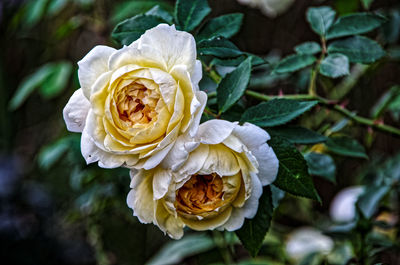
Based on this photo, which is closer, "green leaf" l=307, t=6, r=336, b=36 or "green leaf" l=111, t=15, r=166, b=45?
"green leaf" l=111, t=15, r=166, b=45

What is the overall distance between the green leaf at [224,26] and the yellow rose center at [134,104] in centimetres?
16

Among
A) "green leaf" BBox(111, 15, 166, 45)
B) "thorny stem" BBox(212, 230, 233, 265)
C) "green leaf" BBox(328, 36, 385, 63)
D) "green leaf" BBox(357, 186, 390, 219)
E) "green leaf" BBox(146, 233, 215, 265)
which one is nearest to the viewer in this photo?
"green leaf" BBox(111, 15, 166, 45)

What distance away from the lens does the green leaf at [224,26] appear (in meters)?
0.53

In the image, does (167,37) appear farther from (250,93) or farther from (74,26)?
(74,26)

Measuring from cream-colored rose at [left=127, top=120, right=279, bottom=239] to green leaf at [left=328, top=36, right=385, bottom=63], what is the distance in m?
0.26

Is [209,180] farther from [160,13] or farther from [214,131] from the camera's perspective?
[160,13]

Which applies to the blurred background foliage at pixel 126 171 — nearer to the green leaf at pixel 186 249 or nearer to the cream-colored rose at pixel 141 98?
the green leaf at pixel 186 249

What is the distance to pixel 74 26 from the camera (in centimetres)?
105

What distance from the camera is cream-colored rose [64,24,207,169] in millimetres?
390

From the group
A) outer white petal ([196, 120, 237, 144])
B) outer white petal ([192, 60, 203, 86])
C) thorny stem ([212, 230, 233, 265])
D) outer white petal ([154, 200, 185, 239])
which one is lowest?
thorny stem ([212, 230, 233, 265])

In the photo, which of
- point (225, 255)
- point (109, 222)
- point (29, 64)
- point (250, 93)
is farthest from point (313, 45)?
point (29, 64)

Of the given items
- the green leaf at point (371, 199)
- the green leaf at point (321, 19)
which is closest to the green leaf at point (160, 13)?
the green leaf at point (321, 19)

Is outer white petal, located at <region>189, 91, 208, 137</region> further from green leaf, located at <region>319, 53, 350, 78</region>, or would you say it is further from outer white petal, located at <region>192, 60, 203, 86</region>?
green leaf, located at <region>319, 53, 350, 78</region>

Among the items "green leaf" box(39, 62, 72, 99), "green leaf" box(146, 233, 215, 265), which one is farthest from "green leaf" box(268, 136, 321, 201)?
"green leaf" box(39, 62, 72, 99)
